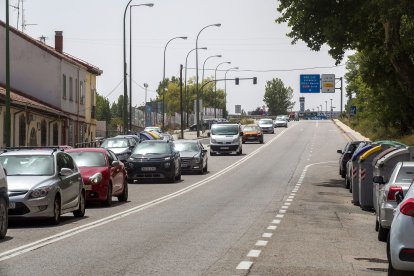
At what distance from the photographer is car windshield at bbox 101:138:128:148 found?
43156 millimetres

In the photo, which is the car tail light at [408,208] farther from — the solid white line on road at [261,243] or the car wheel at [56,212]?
the car wheel at [56,212]

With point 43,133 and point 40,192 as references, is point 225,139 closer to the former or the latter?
point 43,133

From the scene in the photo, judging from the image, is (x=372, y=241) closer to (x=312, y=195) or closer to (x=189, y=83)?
(x=312, y=195)

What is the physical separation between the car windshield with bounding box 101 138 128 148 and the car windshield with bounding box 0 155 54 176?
23397 millimetres

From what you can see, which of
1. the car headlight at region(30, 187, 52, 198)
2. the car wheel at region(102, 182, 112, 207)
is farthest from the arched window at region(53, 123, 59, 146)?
the car headlight at region(30, 187, 52, 198)

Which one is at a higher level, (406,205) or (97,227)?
(406,205)

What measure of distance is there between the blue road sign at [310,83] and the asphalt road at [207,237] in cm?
7448

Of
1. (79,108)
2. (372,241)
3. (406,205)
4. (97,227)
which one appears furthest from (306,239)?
(79,108)

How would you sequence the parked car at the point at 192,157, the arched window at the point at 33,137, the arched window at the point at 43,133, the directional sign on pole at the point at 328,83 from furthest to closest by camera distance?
the directional sign on pole at the point at 328,83, the arched window at the point at 43,133, the arched window at the point at 33,137, the parked car at the point at 192,157

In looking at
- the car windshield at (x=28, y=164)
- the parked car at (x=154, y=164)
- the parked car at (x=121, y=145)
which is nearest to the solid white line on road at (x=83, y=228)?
the parked car at (x=154, y=164)

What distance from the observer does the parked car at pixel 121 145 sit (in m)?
42.0

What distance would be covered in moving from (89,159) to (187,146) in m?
18.4

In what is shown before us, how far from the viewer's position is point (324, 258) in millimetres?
13125

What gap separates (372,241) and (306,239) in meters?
1.09
